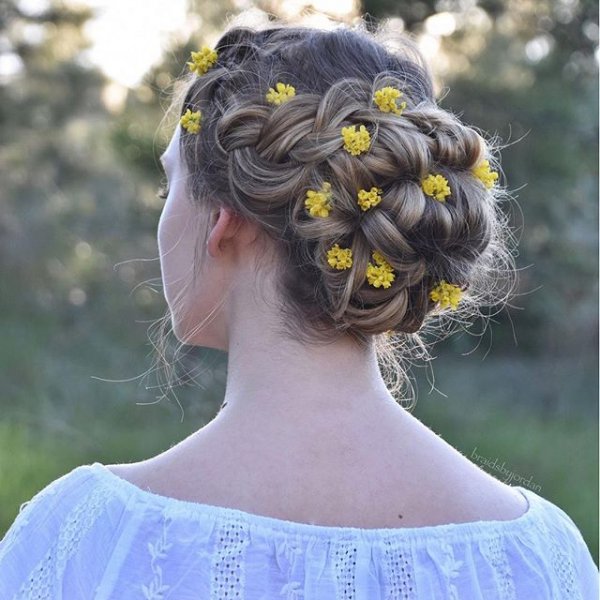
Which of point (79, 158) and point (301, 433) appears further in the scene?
point (79, 158)

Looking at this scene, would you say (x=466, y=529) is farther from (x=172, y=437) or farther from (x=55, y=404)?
(x=55, y=404)

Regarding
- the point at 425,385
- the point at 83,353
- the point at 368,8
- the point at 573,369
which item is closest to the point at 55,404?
the point at 83,353

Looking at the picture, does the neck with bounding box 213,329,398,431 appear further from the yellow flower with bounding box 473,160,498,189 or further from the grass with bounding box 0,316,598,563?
the grass with bounding box 0,316,598,563

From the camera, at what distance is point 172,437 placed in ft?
17.2

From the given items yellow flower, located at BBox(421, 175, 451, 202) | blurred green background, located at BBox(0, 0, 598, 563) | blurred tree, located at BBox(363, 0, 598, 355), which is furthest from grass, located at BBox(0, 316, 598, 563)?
yellow flower, located at BBox(421, 175, 451, 202)

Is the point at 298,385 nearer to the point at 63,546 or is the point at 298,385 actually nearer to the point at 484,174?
the point at 63,546

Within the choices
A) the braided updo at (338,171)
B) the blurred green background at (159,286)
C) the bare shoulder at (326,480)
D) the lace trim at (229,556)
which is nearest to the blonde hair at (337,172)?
the braided updo at (338,171)

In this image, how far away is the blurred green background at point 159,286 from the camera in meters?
4.76

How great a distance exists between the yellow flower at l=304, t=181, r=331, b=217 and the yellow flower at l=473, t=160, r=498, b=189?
0.29m

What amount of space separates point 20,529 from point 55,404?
170 inches

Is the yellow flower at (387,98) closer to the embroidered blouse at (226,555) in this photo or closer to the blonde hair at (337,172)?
the blonde hair at (337,172)

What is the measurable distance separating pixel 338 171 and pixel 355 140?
0.17 feet

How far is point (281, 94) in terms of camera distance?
1.31m

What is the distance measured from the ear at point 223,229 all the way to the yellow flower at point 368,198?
0.18 metres
